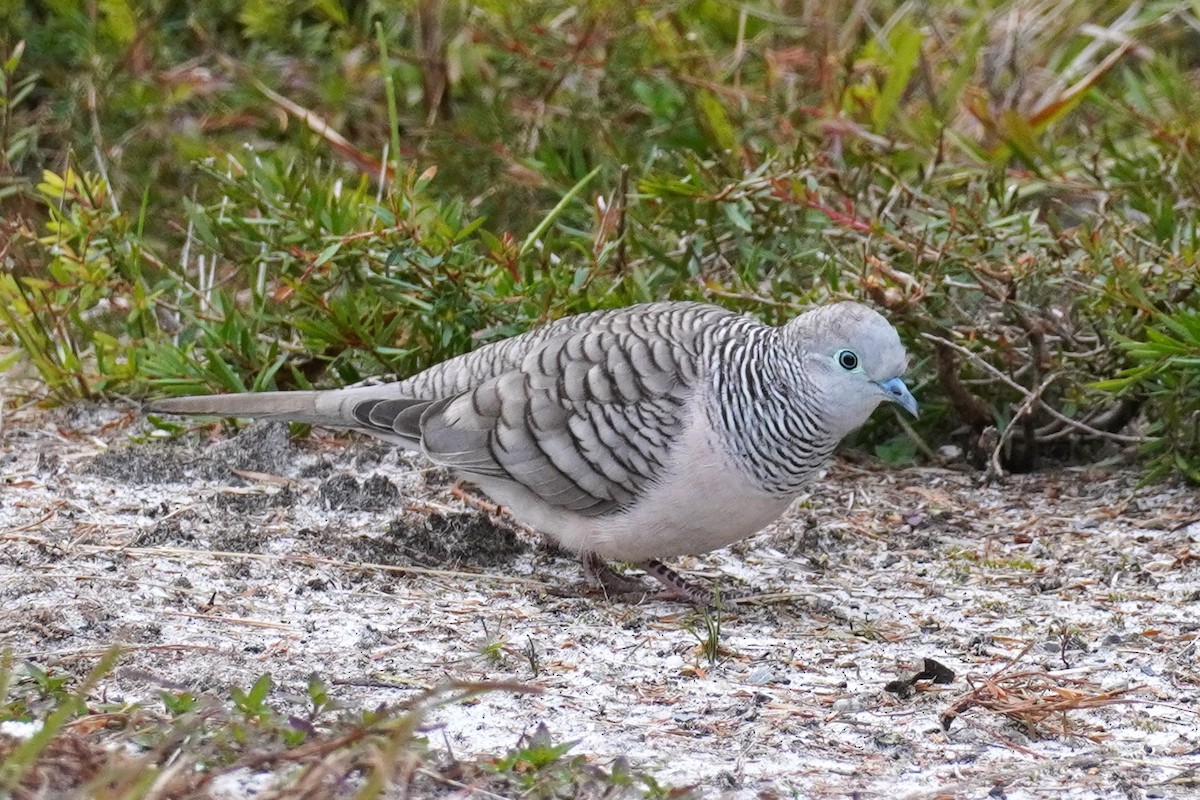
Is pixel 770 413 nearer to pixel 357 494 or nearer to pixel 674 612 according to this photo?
pixel 674 612

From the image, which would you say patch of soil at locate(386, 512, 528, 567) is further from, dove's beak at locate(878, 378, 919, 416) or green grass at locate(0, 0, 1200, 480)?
dove's beak at locate(878, 378, 919, 416)

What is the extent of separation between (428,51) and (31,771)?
15.5ft

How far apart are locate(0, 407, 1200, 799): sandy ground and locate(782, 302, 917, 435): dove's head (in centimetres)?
55

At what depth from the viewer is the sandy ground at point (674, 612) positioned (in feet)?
9.78

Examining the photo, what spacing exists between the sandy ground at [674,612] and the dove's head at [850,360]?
0.55m

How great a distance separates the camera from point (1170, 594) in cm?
390

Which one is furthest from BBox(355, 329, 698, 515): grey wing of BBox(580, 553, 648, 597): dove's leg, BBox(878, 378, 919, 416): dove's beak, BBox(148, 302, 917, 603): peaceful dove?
BBox(878, 378, 919, 416): dove's beak

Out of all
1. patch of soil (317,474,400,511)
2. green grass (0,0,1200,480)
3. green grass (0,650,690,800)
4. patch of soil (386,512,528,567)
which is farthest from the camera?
green grass (0,0,1200,480)

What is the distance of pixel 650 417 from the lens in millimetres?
3779

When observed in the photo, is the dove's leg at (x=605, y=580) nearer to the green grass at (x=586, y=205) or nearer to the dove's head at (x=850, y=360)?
the dove's head at (x=850, y=360)

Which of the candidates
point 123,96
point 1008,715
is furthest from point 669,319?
point 123,96

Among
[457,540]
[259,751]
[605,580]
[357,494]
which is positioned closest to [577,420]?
[605,580]

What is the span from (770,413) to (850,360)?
0.77 ft

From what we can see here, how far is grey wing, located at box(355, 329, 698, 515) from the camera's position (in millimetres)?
3781
